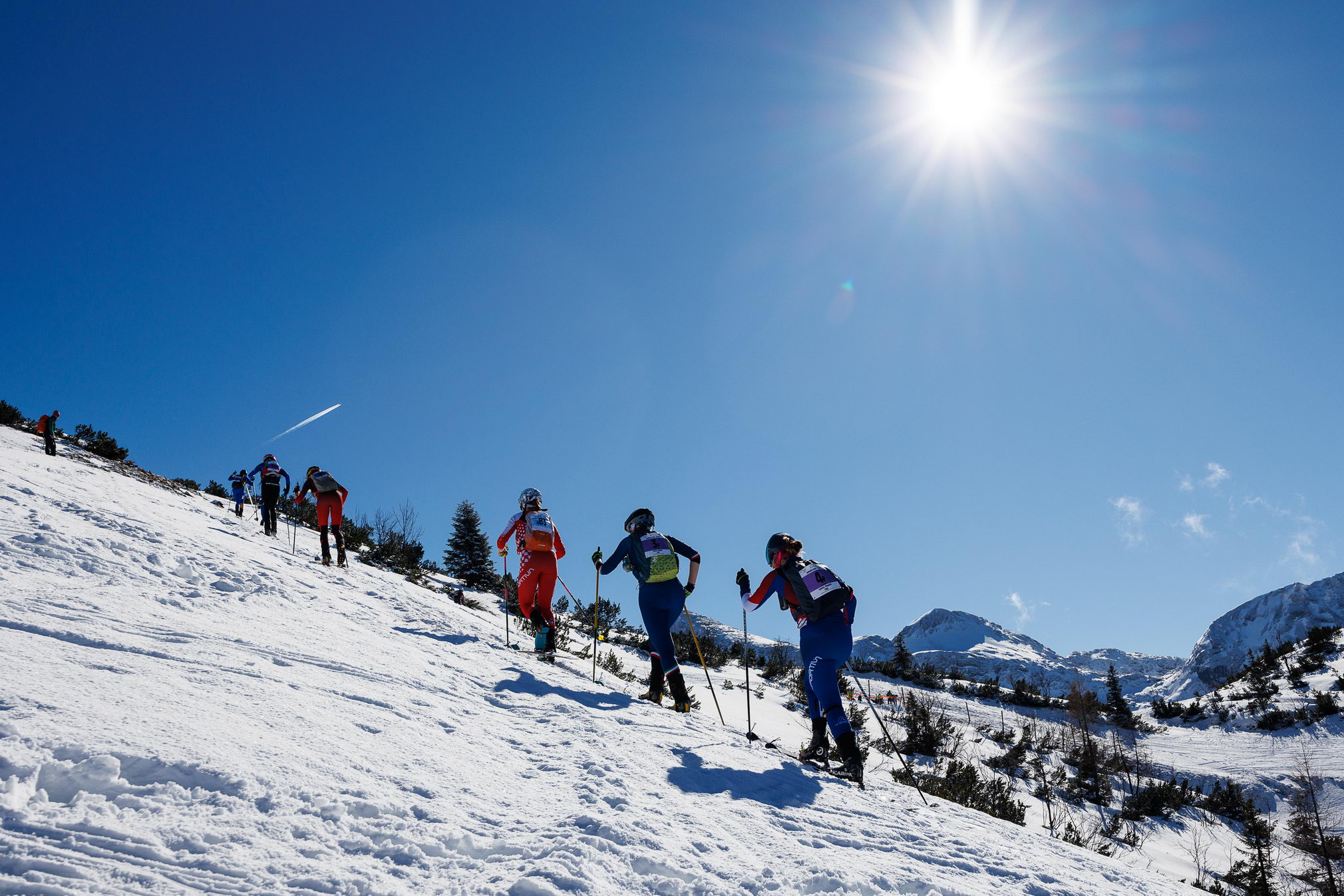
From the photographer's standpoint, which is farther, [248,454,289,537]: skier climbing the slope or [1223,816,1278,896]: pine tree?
[248,454,289,537]: skier climbing the slope

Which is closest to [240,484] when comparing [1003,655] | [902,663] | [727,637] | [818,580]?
[818,580]

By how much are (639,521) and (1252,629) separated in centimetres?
13978

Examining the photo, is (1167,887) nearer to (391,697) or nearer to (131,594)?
(391,697)

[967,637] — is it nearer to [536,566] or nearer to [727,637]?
[727,637]

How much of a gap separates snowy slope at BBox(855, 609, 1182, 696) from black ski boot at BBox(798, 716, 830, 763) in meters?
43.5

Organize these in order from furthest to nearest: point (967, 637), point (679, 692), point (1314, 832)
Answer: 1. point (967, 637)
2. point (1314, 832)
3. point (679, 692)

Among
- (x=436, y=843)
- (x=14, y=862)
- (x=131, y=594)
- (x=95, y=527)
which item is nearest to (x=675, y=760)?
(x=436, y=843)

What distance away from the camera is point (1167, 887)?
371cm

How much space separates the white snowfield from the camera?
192cm

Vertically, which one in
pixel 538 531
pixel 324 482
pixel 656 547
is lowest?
pixel 656 547

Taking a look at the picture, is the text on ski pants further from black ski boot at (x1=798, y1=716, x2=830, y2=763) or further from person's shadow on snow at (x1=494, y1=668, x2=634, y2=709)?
black ski boot at (x1=798, y1=716, x2=830, y2=763)

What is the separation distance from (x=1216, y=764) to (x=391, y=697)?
583 inches

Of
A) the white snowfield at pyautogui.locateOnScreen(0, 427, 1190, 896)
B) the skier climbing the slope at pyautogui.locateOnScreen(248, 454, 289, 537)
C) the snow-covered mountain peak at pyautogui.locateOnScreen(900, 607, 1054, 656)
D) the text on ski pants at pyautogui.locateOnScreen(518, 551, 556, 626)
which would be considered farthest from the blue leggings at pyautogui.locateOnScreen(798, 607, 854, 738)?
the snow-covered mountain peak at pyautogui.locateOnScreen(900, 607, 1054, 656)

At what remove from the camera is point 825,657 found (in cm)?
Result: 533
